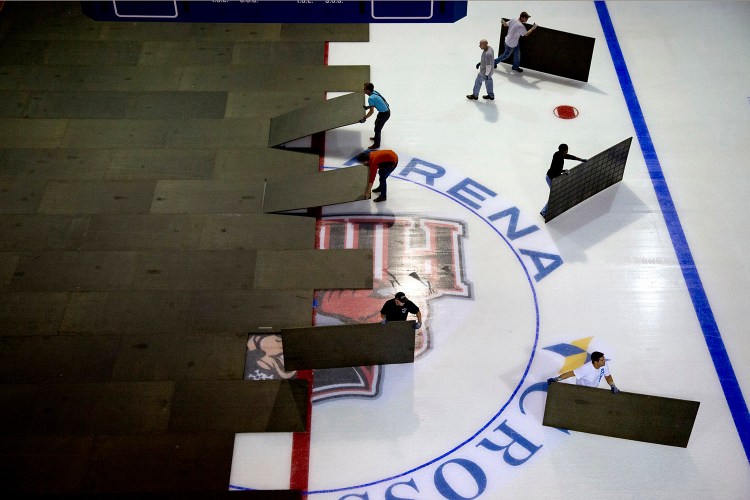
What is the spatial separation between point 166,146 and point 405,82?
513 cm

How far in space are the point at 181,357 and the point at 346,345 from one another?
2.45 meters

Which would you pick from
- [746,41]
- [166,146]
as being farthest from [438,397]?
[746,41]

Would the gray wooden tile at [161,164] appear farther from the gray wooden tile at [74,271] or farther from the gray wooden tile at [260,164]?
the gray wooden tile at [74,271]

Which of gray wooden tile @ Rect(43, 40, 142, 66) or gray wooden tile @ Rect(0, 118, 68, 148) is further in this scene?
gray wooden tile @ Rect(43, 40, 142, 66)

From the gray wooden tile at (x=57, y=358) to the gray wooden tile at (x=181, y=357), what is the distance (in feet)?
0.73

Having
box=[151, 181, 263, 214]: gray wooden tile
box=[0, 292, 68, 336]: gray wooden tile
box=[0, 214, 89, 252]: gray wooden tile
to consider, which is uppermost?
box=[151, 181, 263, 214]: gray wooden tile

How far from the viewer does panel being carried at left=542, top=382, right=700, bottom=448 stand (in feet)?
35.7

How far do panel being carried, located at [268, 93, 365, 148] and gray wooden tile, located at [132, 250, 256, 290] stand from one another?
2.90 m

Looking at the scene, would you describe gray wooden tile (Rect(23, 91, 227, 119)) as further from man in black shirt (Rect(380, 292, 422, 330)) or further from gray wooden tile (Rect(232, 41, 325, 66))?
man in black shirt (Rect(380, 292, 422, 330))

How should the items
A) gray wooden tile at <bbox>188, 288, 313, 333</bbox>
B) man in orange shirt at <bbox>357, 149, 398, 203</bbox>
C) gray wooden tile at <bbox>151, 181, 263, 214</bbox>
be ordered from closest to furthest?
gray wooden tile at <bbox>188, 288, 313, 333</bbox> → man in orange shirt at <bbox>357, 149, 398, 203</bbox> → gray wooden tile at <bbox>151, 181, 263, 214</bbox>

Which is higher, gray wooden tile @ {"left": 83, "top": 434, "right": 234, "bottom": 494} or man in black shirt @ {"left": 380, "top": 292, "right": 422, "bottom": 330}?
man in black shirt @ {"left": 380, "top": 292, "right": 422, "bottom": 330}

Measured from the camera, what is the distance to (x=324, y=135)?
16.0 meters

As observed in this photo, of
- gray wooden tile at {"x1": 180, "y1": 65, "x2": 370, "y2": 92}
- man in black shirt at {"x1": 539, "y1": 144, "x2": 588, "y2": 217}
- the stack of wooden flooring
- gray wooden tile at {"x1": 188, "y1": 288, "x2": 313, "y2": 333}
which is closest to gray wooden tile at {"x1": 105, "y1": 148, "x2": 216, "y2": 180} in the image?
the stack of wooden flooring

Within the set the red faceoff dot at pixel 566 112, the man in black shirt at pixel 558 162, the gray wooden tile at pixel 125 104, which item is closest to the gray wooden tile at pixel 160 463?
the man in black shirt at pixel 558 162
